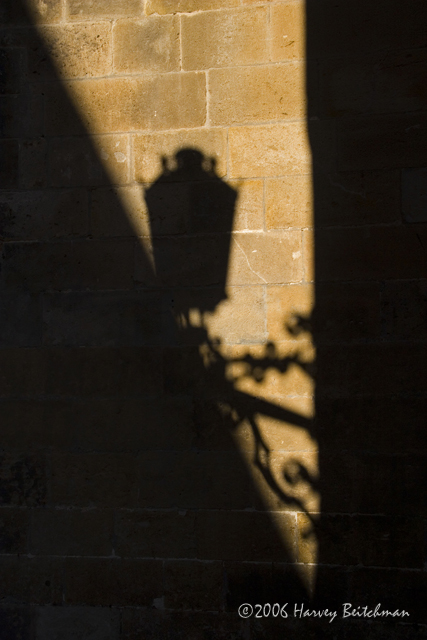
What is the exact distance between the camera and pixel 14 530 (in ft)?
10.2

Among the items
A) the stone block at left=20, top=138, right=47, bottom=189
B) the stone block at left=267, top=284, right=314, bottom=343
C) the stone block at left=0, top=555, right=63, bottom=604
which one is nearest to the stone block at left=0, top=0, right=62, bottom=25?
the stone block at left=20, top=138, right=47, bottom=189

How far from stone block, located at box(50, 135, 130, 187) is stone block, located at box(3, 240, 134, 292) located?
410 millimetres

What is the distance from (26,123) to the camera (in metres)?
3.17

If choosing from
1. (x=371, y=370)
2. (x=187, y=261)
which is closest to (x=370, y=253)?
(x=371, y=370)

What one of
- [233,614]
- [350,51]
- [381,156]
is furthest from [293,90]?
[233,614]

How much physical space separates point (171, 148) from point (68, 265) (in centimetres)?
101

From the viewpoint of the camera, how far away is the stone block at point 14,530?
3109mm

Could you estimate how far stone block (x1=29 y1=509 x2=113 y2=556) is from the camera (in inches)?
121

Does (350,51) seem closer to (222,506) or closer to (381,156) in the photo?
(381,156)

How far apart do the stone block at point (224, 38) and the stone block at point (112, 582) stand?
3.19 metres

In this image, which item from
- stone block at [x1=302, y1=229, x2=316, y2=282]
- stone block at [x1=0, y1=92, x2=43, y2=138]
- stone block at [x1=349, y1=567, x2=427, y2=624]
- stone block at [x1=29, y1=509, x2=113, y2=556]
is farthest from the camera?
stone block at [x1=0, y1=92, x2=43, y2=138]

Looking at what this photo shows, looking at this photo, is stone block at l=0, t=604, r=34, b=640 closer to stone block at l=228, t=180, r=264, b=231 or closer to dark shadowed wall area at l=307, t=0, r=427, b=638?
dark shadowed wall area at l=307, t=0, r=427, b=638

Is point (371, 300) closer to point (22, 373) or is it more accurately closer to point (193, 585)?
point (193, 585)

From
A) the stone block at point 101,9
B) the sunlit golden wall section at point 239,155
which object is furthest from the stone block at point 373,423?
the stone block at point 101,9
